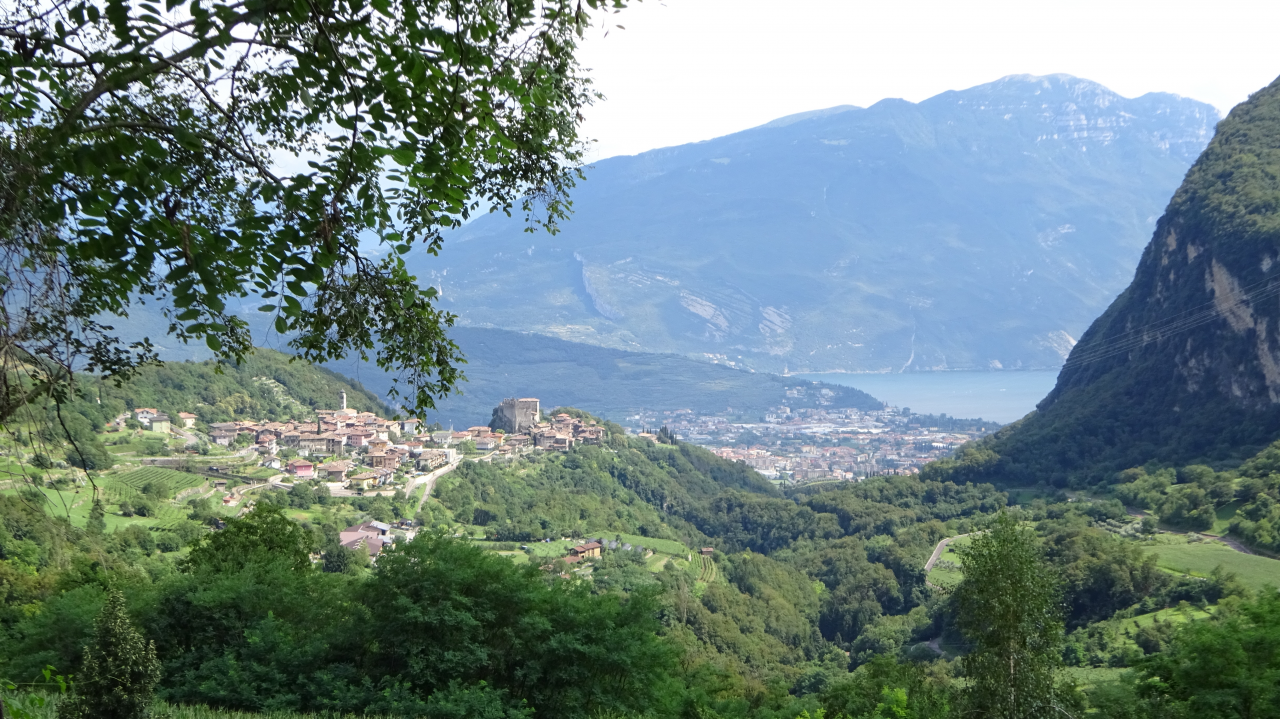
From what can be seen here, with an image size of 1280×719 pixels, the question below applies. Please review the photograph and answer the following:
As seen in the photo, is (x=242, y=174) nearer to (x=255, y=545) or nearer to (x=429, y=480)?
(x=255, y=545)

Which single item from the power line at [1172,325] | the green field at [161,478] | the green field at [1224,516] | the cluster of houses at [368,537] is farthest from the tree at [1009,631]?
the power line at [1172,325]

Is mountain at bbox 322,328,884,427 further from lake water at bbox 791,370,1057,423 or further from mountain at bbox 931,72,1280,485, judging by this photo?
mountain at bbox 931,72,1280,485

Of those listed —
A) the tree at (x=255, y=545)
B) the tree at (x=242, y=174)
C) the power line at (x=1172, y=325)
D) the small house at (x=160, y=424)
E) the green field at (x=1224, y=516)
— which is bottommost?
the green field at (x=1224, y=516)

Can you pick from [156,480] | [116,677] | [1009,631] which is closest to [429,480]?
[156,480]

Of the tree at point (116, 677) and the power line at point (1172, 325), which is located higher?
the power line at point (1172, 325)

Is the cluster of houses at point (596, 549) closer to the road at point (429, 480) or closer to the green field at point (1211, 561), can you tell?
the road at point (429, 480)

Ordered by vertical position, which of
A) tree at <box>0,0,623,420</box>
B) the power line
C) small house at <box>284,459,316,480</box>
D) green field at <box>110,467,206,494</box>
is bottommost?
small house at <box>284,459,316,480</box>

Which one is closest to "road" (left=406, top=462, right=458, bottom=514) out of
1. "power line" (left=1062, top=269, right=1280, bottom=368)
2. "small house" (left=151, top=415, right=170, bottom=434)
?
"small house" (left=151, top=415, right=170, bottom=434)

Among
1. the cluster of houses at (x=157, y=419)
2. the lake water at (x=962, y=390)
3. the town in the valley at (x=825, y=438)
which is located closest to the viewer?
the cluster of houses at (x=157, y=419)
